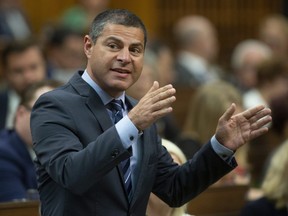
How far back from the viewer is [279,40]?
10609 mm

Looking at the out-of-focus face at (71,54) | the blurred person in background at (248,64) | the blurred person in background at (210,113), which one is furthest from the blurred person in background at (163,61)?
the blurred person in background at (210,113)

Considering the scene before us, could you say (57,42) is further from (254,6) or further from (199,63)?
(254,6)

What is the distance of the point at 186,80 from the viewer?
9.31 m

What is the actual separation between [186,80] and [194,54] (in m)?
0.56

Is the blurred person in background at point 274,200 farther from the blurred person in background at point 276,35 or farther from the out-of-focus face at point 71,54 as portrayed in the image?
the blurred person in background at point 276,35

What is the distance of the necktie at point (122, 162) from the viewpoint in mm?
3092

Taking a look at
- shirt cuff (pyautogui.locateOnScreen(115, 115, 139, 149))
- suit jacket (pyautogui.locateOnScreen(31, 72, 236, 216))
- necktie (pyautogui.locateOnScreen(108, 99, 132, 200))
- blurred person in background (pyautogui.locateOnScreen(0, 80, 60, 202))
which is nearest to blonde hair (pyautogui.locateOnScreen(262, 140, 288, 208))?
blurred person in background (pyautogui.locateOnScreen(0, 80, 60, 202))

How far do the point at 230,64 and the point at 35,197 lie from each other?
24.1ft

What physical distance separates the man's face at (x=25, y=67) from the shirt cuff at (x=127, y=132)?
3.72 meters

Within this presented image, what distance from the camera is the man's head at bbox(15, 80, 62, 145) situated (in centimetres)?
469

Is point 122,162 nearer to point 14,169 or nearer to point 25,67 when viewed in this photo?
point 14,169

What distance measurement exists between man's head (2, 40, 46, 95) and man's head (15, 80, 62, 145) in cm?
158

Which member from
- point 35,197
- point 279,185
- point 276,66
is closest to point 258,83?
point 276,66

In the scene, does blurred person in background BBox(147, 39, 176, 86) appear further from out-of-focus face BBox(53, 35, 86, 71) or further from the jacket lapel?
the jacket lapel
